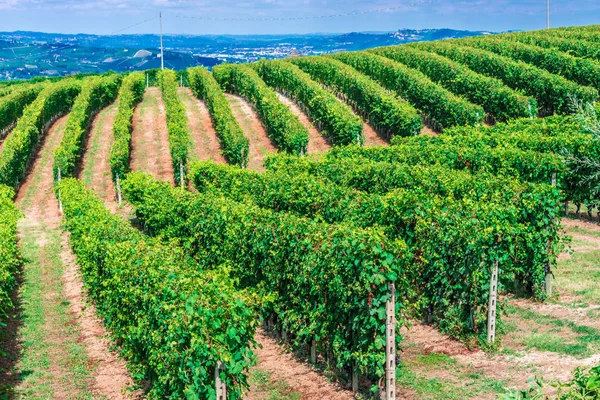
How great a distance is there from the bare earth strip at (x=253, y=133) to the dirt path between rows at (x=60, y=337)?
18.1 m

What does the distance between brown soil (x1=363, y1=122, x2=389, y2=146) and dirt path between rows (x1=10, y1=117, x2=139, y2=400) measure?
25056 mm

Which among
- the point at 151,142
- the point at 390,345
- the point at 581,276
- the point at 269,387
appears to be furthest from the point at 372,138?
the point at 390,345

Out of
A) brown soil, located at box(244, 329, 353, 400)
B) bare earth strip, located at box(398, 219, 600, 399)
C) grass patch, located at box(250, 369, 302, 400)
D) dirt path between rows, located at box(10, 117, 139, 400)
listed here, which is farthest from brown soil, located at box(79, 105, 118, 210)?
bare earth strip, located at box(398, 219, 600, 399)

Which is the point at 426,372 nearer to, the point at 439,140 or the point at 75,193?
the point at 439,140

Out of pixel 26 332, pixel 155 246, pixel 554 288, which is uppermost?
pixel 155 246

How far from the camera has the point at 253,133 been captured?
57312mm

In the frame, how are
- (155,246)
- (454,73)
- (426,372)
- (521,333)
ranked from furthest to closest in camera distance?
(454,73) < (155,246) < (521,333) < (426,372)

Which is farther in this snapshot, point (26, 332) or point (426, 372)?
point (26, 332)

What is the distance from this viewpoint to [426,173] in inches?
961

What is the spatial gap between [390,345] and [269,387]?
3239 mm

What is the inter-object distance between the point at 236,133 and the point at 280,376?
1374 inches

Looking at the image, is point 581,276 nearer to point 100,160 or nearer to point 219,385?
point 219,385

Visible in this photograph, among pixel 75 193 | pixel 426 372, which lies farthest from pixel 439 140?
pixel 426 372

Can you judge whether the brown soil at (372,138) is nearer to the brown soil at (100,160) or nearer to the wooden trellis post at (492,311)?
the brown soil at (100,160)
